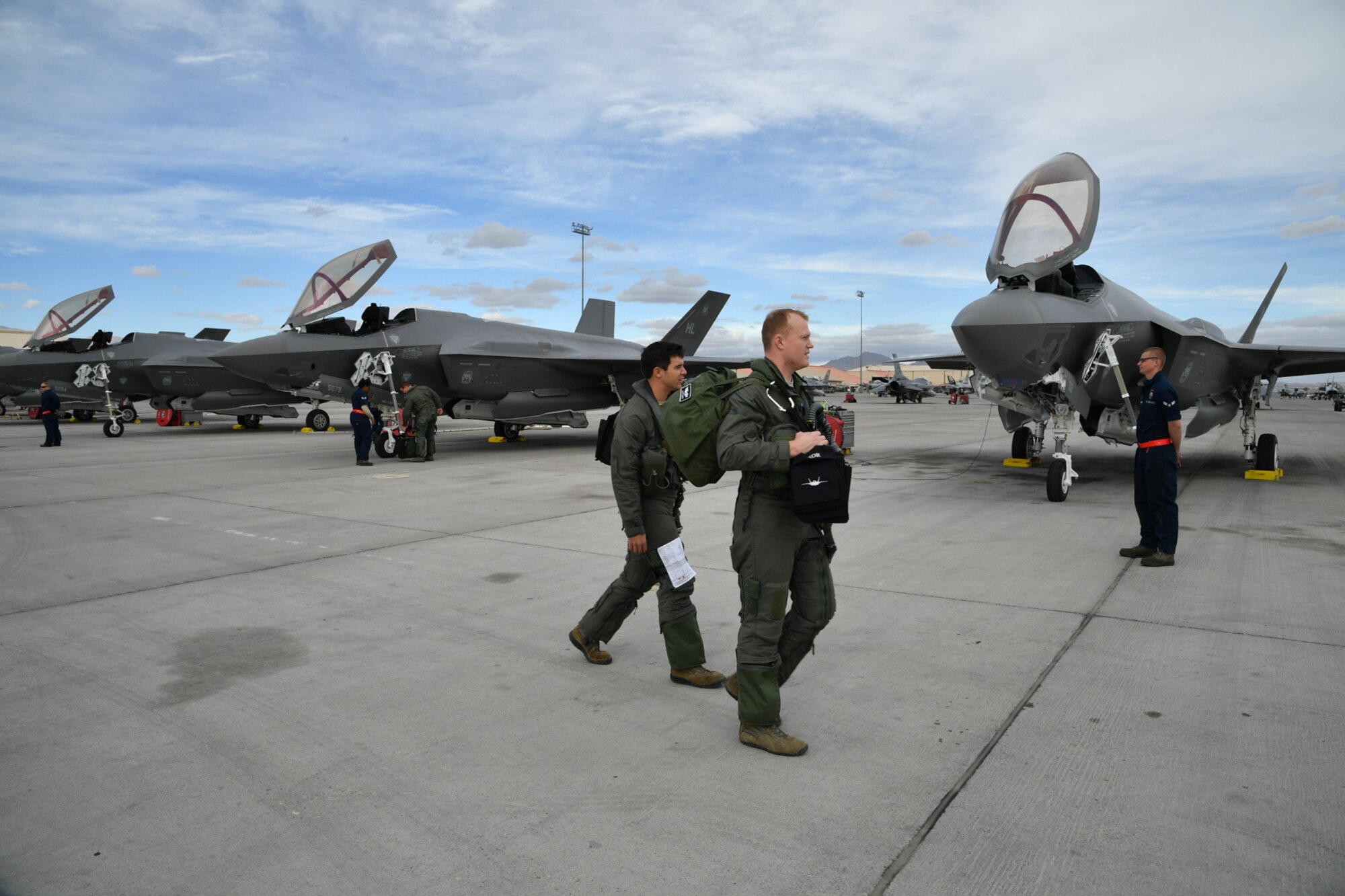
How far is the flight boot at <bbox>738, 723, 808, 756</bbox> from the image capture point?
2975mm

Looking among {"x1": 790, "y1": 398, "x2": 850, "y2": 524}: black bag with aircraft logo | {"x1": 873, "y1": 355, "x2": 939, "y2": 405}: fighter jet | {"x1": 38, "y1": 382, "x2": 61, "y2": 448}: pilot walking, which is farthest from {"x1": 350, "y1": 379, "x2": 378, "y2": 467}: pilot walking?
{"x1": 873, "y1": 355, "x2": 939, "y2": 405}: fighter jet

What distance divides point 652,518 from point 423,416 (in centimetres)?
1122

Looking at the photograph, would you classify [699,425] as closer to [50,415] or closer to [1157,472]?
[1157,472]

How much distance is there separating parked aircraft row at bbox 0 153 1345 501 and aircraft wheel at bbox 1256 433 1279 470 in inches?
0.9

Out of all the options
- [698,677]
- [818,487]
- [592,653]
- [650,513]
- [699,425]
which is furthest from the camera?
[592,653]

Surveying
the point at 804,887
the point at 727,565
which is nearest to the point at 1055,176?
the point at 727,565

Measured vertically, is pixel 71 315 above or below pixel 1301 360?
above

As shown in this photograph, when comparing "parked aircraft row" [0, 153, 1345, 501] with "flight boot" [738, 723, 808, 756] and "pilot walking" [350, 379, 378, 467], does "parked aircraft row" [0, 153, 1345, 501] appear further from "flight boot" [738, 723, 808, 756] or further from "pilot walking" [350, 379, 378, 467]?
"flight boot" [738, 723, 808, 756]

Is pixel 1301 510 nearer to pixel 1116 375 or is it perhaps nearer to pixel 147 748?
Answer: pixel 1116 375

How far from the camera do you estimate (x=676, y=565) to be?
3496 mm

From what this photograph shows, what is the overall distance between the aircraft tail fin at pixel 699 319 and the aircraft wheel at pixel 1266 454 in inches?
464

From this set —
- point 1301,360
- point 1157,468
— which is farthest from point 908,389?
point 1157,468

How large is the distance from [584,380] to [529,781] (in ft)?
47.8

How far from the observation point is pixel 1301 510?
8.19 m
